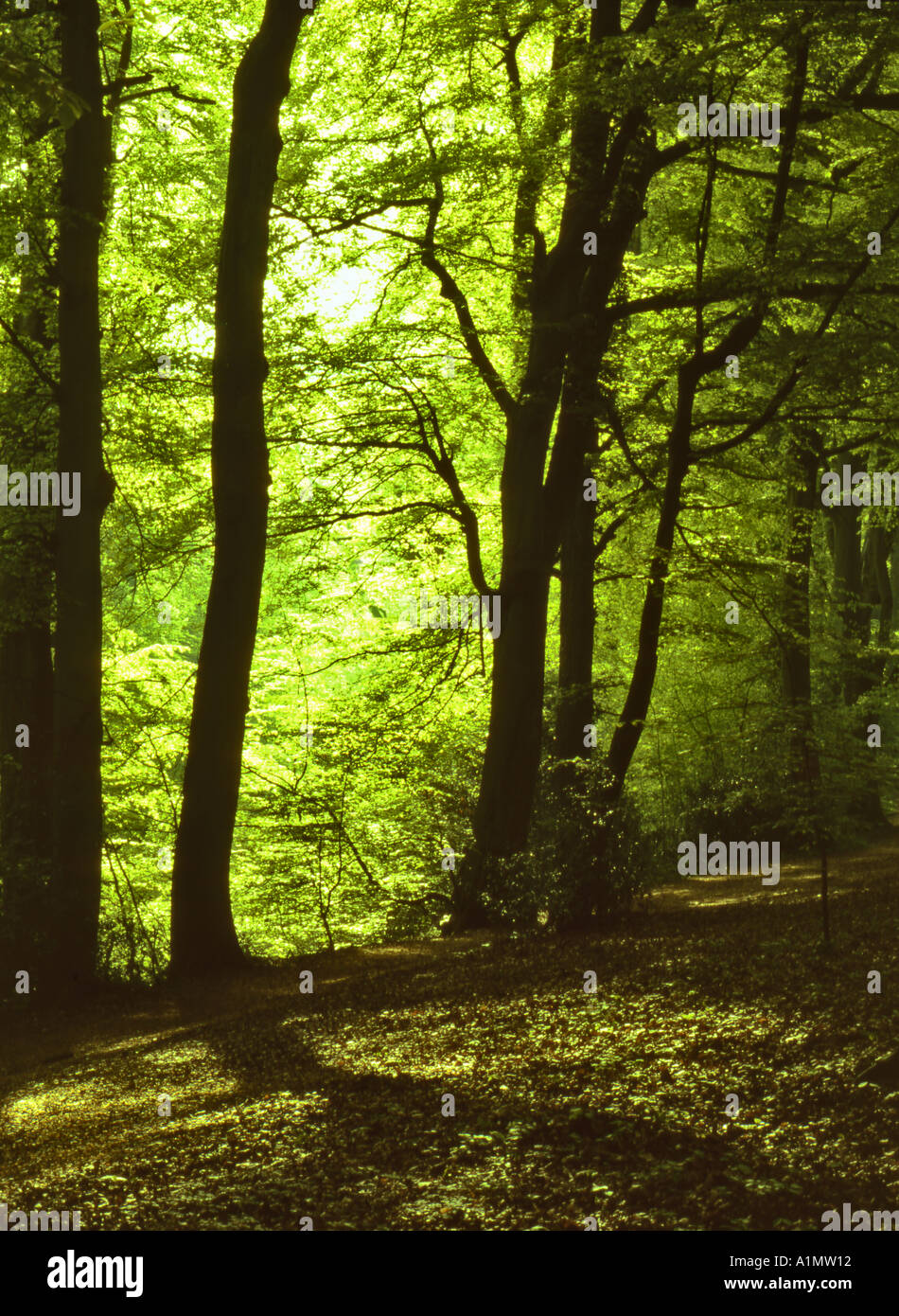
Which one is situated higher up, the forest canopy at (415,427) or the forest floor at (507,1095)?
the forest canopy at (415,427)

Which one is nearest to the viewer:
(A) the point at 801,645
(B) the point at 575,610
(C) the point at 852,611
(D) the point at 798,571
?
(B) the point at 575,610

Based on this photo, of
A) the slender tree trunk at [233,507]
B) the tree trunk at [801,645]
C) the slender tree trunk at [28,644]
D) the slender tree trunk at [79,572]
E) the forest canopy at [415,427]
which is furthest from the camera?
the slender tree trunk at [28,644]

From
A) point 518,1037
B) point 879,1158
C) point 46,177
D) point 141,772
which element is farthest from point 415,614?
point 879,1158

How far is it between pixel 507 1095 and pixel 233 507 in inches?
261

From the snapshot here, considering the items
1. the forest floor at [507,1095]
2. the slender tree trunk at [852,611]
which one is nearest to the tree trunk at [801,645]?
the slender tree trunk at [852,611]

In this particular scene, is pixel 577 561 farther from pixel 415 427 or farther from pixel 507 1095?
pixel 507 1095

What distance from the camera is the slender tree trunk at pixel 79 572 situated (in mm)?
11453

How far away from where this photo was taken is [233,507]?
10.9 meters

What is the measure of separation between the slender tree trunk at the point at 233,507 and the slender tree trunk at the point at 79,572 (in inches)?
42.3

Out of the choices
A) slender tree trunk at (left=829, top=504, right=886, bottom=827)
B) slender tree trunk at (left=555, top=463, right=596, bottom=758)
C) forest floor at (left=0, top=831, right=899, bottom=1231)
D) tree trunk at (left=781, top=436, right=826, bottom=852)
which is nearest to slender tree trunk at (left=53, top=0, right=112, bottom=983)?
forest floor at (left=0, top=831, right=899, bottom=1231)

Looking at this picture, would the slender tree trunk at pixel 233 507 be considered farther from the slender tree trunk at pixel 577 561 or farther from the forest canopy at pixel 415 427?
the slender tree trunk at pixel 577 561

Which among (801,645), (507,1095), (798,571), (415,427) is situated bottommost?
(507,1095)

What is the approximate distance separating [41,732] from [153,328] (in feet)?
16.3

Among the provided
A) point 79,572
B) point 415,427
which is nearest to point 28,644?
point 79,572
